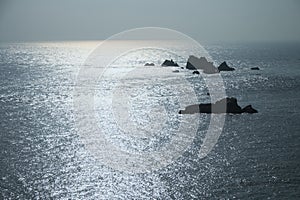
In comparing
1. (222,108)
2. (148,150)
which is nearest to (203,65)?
(222,108)

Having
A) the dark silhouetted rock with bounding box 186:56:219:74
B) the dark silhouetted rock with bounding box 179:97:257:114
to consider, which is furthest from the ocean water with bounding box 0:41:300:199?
the dark silhouetted rock with bounding box 186:56:219:74

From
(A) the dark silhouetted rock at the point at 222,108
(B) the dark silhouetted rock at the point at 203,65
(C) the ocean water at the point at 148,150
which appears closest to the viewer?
(C) the ocean water at the point at 148,150

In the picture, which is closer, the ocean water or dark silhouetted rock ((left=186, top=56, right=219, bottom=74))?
the ocean water

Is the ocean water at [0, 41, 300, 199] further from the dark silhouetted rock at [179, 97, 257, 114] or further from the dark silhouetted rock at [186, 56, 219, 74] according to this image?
the dark silhouetted rock at [186, 56, 219, 74]

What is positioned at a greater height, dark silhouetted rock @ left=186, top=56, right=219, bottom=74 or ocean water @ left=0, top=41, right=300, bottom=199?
dark silhouetted rock @ left=186, top=56, right=219, bottom=74

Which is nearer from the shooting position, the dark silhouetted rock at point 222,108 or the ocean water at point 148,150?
the ocean water at point 148,150

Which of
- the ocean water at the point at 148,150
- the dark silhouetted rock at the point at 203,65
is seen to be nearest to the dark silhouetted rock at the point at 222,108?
the ocean water at the point at 148,150

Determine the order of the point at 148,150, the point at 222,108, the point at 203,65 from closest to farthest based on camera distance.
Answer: the point at 148,150 → the point at 222,108 → the point at 203,65

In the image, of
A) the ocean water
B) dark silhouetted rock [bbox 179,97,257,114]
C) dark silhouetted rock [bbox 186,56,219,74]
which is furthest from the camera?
dark silhouetted rock [bbox 186,56,219,74]

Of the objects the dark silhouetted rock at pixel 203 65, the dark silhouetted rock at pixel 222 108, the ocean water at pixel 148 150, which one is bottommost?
the ocean water at pixel 148 150

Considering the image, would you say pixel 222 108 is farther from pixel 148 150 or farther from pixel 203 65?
pixel 203 65

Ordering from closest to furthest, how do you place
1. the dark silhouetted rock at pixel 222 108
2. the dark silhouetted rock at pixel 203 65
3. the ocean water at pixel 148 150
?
the ocean water at pixel 148 150 < the dark silhouetted rock at pixel 222 108 < the dark silhouetted rock at pixel 203 65

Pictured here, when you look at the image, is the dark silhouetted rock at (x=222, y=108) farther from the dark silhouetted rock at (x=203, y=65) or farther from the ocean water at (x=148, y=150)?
the dark silhouetted rock at (x=203, y=65)

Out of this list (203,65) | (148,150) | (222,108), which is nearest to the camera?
(148,150)
